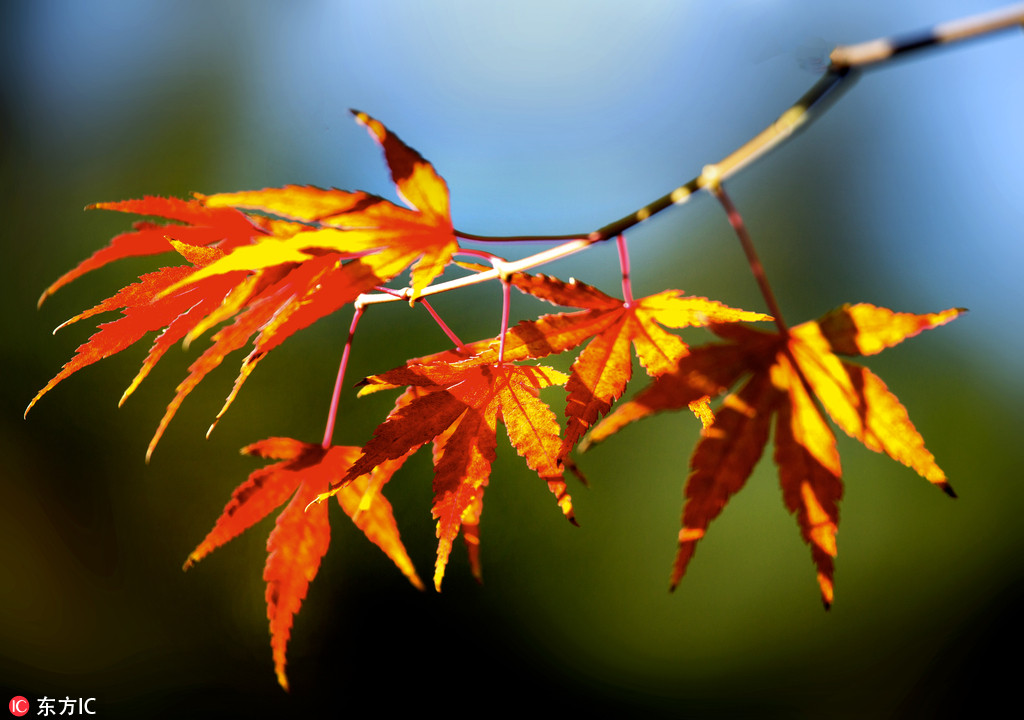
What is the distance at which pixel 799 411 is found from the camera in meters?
0.50

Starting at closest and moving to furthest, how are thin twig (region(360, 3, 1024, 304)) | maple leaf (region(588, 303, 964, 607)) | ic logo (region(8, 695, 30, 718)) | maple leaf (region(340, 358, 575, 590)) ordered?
thin twig (region(360, 3, 1024, 304))
maple leaf (region(588, 303, 964, 607))
maple leaf (region(340, 358, 575, 590))
ic logo (region(8, 695, 30, 718))

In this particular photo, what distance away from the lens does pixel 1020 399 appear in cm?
652

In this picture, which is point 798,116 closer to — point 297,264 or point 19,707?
point 297,264

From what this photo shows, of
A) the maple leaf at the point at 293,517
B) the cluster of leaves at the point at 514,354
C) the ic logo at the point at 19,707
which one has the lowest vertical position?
the ic logo at the point at 19,707

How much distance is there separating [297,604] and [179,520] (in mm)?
4796

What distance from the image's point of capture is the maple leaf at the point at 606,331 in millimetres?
528

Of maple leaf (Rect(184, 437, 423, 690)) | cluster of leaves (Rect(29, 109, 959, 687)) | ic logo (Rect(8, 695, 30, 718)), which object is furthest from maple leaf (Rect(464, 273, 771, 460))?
ic logo (Rect(8, 695, 30, 718))

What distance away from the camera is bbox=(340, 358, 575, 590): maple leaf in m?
0.57

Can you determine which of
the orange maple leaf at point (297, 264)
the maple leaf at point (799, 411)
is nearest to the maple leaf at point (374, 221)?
the orange maple leaf at point (297, 264)

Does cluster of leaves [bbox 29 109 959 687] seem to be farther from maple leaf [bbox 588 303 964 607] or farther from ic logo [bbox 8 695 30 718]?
ic logo [bbox 8 695 30 718]

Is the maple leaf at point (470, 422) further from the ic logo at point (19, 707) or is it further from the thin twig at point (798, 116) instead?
the ic logo at point (19, 707)

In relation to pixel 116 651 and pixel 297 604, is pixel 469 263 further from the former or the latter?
pixel 116 651

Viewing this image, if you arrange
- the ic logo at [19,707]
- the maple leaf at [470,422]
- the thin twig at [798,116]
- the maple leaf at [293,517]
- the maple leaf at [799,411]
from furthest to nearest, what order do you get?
the ic logo at [19,707], the maple leaf at [293,517], the maple leaf at [470,422], the maple leaf at [799,411], the thin twig at [798,116]

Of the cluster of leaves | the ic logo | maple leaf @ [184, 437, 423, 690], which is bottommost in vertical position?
the ic logo
